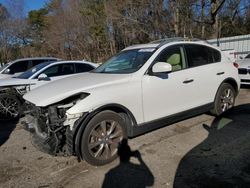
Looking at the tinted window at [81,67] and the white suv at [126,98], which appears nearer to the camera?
the white suv at [126,98]

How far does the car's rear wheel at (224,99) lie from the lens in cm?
607

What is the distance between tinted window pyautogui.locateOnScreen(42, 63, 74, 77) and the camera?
8172 millimetres

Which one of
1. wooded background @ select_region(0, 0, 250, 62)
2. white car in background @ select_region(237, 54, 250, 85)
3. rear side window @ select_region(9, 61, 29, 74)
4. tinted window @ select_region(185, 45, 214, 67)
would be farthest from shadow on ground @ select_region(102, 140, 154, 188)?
wooded background @ select_region(0, 0, 250, 62)

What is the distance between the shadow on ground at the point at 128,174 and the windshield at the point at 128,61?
1.33 meters

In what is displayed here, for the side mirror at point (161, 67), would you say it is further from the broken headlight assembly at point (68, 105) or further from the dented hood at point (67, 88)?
the broken headlight assembly at point (68, 105)

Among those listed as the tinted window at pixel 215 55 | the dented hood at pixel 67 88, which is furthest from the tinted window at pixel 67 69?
the tinted window at pixel 215 55

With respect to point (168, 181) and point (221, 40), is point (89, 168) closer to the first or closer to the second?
point (168, 181)

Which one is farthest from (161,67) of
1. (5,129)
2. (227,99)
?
(5,129)

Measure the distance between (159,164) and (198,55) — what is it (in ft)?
8.53

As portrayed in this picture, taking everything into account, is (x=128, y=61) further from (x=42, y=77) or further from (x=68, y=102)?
(x=42, y=77)

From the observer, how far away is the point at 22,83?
291 inches

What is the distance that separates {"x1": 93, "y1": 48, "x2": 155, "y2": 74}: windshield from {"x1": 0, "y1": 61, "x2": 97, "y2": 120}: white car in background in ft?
8.57

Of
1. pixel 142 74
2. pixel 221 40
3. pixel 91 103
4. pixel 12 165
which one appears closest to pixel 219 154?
pixel 142 74

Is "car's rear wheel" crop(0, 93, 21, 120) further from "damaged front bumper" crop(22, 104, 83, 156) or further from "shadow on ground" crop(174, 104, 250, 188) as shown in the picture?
"shadow on ground" crop(174, 104, 250, 188)
